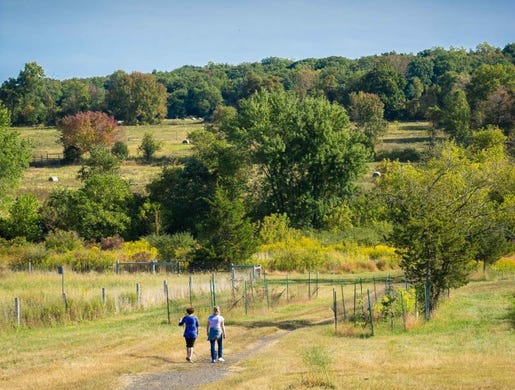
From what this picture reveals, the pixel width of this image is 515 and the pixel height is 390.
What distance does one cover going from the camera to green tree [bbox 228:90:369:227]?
69750 millimetres

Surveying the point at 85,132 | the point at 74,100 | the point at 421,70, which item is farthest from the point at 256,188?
the point at 421,70

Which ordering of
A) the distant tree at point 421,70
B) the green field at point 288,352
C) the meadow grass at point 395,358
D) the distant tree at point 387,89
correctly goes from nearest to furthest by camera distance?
the meadow grass at point 395,358, the green field at point 288,352, the distant tree at point 387,89, the distant tree at point 421,70

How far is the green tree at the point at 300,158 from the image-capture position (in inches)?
2746

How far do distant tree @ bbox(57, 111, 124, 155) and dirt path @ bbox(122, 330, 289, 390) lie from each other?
78.2 m

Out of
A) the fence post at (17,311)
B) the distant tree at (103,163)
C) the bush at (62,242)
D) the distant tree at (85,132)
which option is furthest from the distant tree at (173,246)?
the distant tree at (85,132)

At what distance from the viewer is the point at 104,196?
213 feet

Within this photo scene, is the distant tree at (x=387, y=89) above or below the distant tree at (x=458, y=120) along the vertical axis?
above

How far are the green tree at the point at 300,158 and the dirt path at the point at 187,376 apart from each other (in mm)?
45785

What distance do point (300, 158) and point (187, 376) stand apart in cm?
5025

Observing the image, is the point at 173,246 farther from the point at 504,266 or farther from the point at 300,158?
the point at 504,266

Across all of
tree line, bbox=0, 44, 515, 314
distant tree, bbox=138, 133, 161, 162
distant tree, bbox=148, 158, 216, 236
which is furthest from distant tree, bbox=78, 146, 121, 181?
distant tree, bbox=138, 133, 161, 162

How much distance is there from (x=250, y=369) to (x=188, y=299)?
47.6 ft

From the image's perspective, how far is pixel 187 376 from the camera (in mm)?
21625

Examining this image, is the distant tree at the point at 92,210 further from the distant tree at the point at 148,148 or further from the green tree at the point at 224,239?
the distant tree at the point at 148,148
